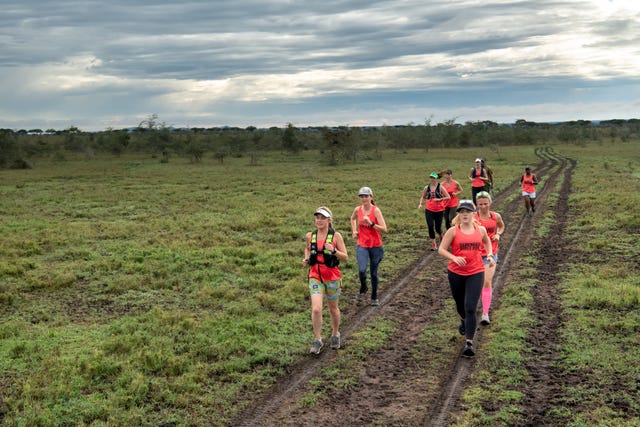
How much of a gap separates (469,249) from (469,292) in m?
0.52

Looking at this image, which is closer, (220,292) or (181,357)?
(181,357)

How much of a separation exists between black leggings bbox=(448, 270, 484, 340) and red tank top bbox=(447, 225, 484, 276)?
80 millimetres

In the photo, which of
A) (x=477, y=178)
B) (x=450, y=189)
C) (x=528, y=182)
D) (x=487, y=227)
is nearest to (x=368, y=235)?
(x=487, y=227)

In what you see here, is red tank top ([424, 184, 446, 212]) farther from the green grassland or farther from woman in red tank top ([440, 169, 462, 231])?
the green grassland

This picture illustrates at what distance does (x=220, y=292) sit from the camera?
32.8 ft

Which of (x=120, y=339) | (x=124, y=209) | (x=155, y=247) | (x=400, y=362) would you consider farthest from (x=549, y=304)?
(x=124, y=209)

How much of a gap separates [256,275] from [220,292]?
4.53 ft

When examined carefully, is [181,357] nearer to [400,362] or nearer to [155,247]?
[400,362]

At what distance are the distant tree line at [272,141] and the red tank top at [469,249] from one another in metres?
46.0

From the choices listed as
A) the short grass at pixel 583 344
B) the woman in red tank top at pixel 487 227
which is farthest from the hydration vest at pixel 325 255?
the woman in red tank top at pixel 487 227

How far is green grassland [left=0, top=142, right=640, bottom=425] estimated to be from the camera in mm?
6203

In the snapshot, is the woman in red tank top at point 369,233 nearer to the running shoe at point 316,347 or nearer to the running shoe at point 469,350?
the running shoe at point 316,347

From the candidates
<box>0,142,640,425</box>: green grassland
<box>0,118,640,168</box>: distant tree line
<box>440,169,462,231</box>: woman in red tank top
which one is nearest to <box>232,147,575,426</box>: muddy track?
<box>0,142,640,425</box>: green grassland

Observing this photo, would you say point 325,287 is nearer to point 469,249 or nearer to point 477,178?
point 469,249
